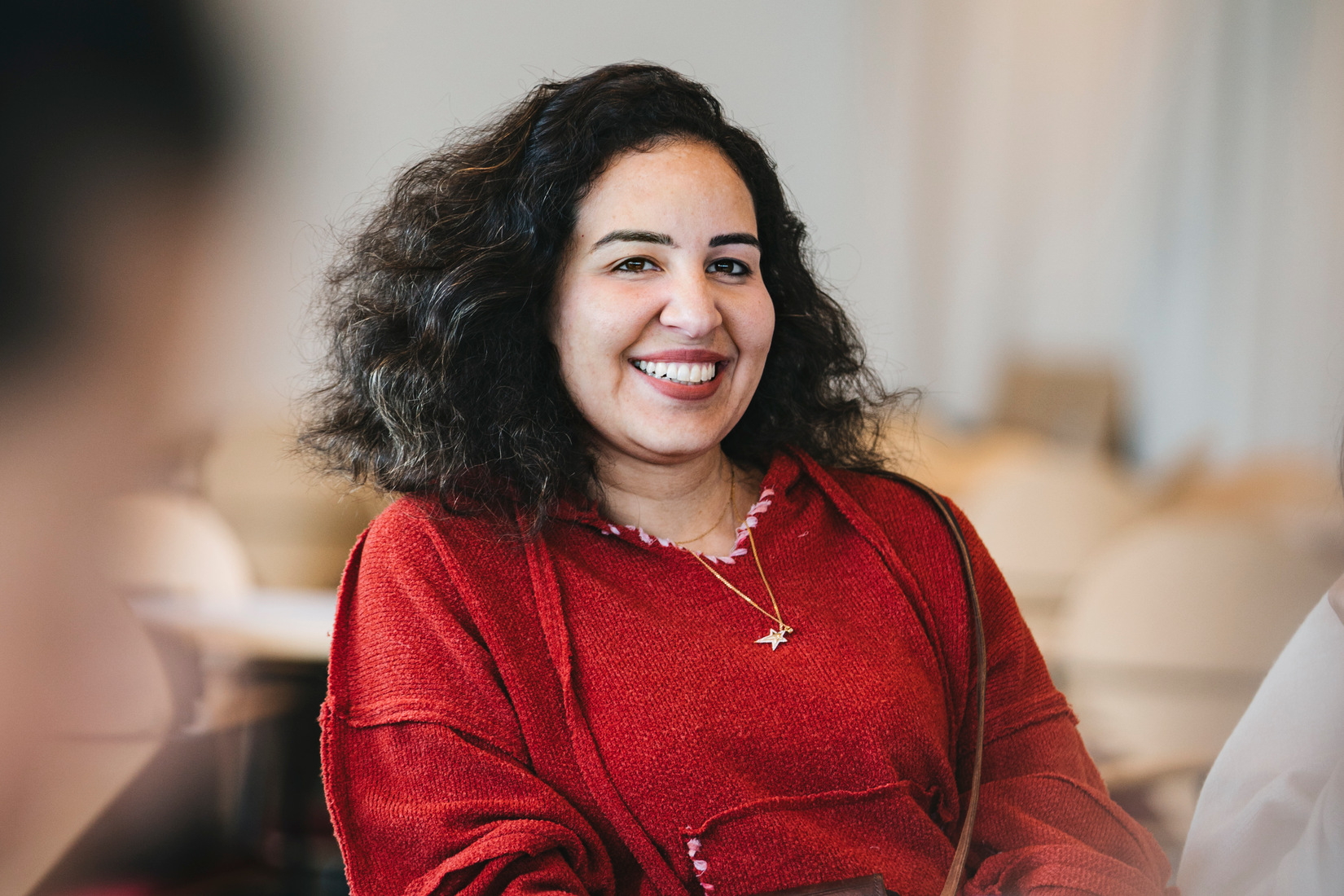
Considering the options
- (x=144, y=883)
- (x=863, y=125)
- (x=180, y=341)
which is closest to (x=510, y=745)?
(x=144, y=883)

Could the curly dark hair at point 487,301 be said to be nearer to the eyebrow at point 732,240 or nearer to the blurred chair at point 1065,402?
the eyebrow at point 732,240

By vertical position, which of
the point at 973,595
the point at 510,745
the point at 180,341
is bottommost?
the point at 510,745

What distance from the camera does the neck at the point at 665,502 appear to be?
3.02 feet

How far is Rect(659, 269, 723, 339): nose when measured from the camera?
2.70 feet

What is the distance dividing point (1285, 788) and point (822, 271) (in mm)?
825

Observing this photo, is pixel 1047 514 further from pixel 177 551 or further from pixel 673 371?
pixel 177 551

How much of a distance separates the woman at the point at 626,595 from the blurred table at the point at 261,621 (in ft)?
0.50

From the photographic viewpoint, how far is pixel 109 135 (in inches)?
14.0

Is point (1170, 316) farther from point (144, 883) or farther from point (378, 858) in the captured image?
point (144, 883)

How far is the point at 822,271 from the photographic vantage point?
131 centimetres

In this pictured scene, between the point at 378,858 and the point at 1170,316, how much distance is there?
760mm

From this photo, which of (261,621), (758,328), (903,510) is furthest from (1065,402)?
(261,621)

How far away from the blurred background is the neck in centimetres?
28

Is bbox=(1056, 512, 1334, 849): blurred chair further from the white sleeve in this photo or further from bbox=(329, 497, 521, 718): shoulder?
bbox=(329, 497, 521, 718): shoulder
